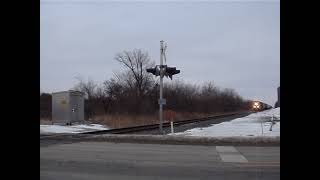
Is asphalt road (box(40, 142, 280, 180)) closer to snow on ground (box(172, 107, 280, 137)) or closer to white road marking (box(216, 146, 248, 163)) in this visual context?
white road marking (box(216, 146, 248, 163))

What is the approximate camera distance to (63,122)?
4266cm

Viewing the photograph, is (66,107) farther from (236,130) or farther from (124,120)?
(124,120)

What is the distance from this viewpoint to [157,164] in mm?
14789

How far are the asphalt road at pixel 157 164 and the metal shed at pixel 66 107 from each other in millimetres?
23272

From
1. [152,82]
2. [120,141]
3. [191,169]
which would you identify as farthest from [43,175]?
[152,82]

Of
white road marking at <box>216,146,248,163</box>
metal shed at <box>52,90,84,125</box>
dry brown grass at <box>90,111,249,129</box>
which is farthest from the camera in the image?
dry brown grass at <box>90,111,249,129</box>

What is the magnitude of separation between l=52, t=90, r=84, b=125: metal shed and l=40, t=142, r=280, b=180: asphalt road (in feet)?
76.4

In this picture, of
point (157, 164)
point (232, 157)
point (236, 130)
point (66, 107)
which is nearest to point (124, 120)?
point (66, 107)

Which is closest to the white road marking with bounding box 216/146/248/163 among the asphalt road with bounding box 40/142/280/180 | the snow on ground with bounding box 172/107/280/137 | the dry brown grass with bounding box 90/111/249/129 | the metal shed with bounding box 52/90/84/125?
the asphalt road with bounding box 40/142/280/180

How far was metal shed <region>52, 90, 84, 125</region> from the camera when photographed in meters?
42.4

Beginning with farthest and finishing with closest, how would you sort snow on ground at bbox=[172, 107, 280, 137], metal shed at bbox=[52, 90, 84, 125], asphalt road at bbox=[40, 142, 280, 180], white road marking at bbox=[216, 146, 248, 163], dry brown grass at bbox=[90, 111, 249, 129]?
dry brown grass at bbox=[90, 111, 249, 129]
metal shed at bbox=[52, 90, 84, 125]
snow on ground at bbox=[172, 107, 280, 137]
white road marking at bbox=[216, 146, 248, 163]
asphalt road at bbox=[40, 142, 280, 180]

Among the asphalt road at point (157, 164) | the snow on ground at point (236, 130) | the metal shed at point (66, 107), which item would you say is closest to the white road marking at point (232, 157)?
the asphalt road at point (157, 164)

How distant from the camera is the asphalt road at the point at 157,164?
1209 cm
